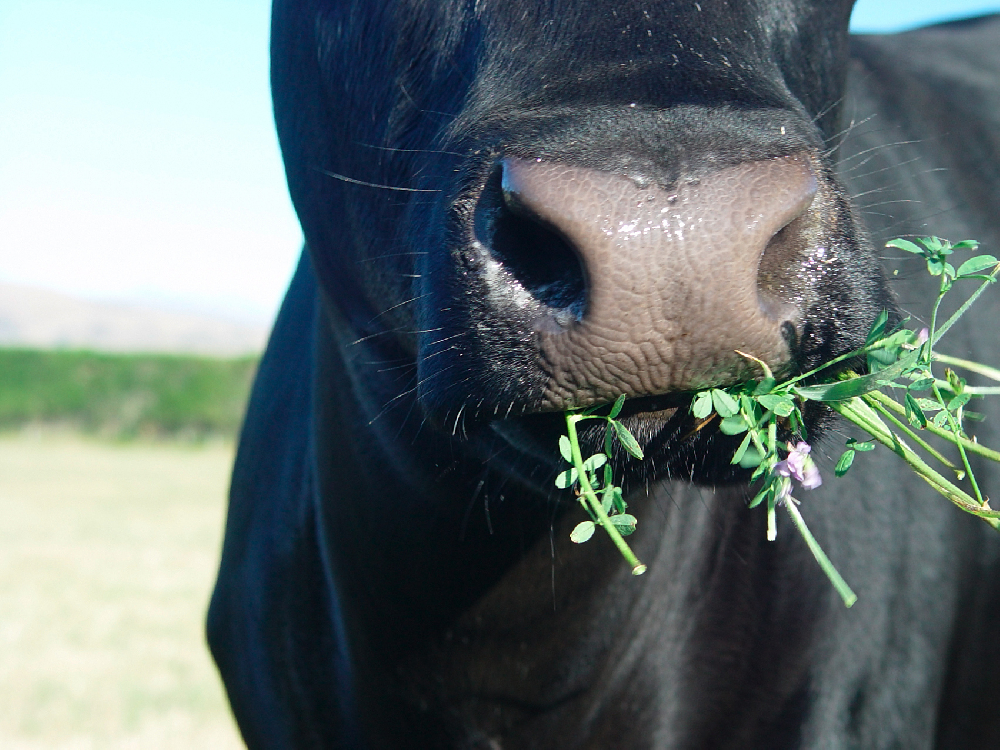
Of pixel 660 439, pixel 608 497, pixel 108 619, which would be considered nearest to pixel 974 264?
pixel 660 439

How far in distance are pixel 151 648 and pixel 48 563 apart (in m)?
3.89

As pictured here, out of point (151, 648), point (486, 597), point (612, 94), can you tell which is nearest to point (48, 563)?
point (151, 648)

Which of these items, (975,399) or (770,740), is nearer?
(770,740)

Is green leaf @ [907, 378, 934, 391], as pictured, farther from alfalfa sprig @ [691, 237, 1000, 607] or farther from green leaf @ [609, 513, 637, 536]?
green leaf @ [609, 513, 637, 536]

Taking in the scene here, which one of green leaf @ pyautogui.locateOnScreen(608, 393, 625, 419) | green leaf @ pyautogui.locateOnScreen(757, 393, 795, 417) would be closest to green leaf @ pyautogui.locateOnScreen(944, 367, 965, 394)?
green leaf @ pyautogui.locateOnScreen(757, 393, 795, 417)

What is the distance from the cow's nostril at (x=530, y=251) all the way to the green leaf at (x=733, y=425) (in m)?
0.25

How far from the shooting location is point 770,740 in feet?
7.13

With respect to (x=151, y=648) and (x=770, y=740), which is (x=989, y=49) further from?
(x=151, y=648)

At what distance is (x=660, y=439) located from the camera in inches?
56.2

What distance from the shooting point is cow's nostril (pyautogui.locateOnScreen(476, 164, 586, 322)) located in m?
1.23

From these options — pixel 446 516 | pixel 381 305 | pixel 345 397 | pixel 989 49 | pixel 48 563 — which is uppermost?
pixel 989 49

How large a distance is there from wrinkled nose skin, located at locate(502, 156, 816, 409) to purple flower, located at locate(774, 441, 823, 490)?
16 cm

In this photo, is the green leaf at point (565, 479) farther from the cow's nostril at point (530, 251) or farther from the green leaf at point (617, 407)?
the cow's nostril at point (530, 251)

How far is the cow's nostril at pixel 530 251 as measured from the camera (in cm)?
123
